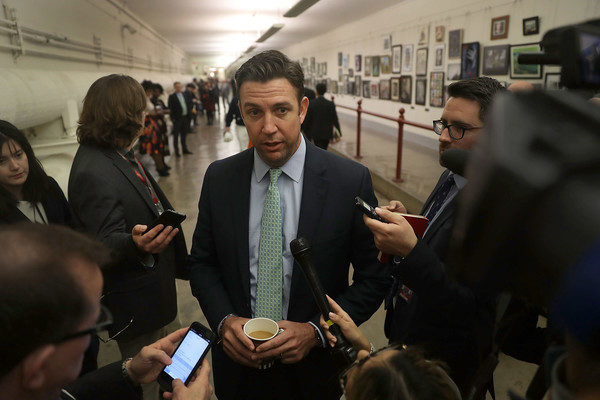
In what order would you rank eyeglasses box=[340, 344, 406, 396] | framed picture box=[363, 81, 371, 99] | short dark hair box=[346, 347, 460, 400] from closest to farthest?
short dark hair box=[346, 347, 460, 400] → eyeglasses box=[340, 344, 406, 396] → framed picture box=[363, 81, 371, 99]

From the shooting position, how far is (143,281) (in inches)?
78.6

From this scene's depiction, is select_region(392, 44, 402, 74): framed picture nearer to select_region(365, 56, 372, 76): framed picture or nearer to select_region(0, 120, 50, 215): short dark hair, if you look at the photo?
select_region(365, 56, 372, 76): framed picture

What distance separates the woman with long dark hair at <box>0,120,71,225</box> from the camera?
1.77 m

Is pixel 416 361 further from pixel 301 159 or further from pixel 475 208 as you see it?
pixel 301 159

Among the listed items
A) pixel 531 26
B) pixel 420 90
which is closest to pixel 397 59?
pixel 420 90

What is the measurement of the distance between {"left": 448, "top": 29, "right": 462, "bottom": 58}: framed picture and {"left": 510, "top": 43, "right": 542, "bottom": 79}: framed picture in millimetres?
1485

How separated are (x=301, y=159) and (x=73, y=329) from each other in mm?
1058

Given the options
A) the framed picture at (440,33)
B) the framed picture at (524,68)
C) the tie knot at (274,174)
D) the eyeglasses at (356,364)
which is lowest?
the eyeglasses at (356,364)

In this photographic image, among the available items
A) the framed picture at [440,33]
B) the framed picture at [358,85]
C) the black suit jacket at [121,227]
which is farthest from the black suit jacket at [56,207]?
the framed picture at [358,85]

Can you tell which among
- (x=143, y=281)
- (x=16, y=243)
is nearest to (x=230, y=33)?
(x=143, y=281)

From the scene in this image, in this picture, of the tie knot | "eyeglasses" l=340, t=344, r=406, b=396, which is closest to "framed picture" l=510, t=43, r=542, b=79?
the tie knot

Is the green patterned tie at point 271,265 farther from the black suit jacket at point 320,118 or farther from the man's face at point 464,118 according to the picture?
the black suit jacket at point 320,118

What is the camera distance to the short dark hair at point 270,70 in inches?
58.9

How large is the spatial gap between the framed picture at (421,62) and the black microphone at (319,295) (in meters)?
9.05
